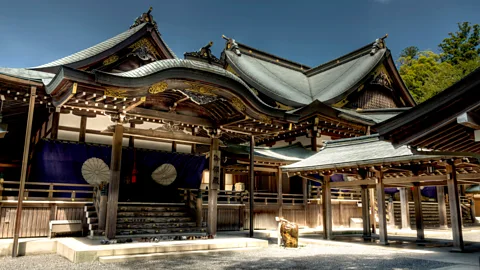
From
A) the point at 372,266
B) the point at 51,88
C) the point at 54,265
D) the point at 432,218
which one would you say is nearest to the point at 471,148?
the point at 372,266

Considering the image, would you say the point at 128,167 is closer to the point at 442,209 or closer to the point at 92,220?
the point at 92,220

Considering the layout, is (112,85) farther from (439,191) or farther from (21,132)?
(439,191)

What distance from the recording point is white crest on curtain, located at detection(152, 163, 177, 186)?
44.7ft

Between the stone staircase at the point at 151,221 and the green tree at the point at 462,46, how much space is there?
3264 centimetres

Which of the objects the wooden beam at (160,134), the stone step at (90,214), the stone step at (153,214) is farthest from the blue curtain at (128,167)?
the wooden beam at (160,134)

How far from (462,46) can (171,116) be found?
1363 inches

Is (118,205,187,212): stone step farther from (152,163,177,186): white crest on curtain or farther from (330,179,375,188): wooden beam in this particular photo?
(330,179,375,188): wooden beam

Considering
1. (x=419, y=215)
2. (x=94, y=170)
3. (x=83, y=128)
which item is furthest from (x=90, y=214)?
(x=419, y=215)

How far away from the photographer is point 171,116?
10.2 metres

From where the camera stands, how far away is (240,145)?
54.2 feet

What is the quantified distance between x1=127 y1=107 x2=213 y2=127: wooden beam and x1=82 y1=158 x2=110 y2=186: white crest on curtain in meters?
3.72

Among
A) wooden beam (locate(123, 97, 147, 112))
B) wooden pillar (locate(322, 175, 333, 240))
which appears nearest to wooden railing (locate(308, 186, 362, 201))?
wooden pillar (locate(322, 175, 333, 240))

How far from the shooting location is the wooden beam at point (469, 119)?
4203mm

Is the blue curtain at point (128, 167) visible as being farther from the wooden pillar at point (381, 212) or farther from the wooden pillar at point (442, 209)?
the wooden pillar at point (442, 209)
